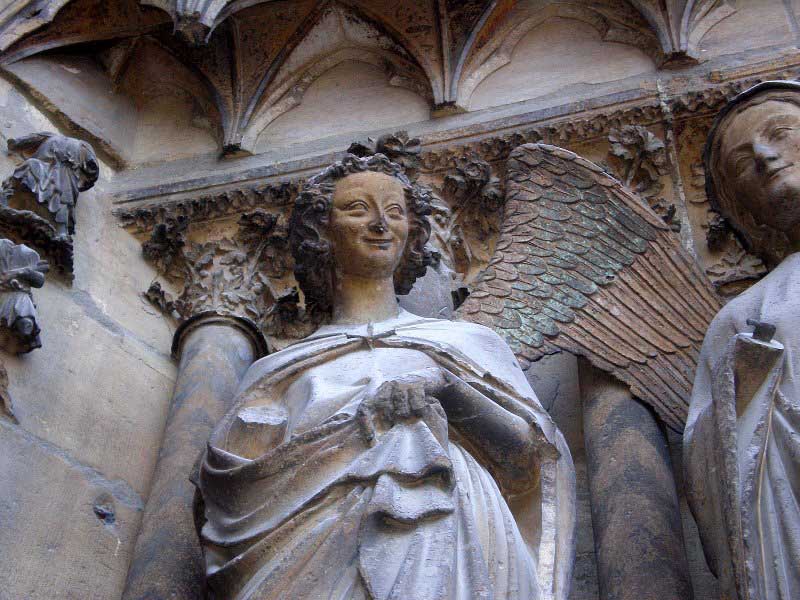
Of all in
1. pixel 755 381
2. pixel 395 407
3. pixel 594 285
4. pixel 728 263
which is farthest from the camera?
pixel 728 263

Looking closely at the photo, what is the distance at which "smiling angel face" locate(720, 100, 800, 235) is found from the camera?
4.26 m

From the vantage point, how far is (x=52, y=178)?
18.5 ft

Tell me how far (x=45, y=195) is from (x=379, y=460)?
279 centimetres

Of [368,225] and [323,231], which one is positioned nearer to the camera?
[368,225]

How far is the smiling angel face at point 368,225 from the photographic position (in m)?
4.45

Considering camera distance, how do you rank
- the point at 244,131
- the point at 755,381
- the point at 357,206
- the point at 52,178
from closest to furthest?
the point at 755,381 < the point at 357,206 < the point at 52,178 < the point at 244,131

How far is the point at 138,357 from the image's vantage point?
18.6 feet

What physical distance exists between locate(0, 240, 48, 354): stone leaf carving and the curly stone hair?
1.07m

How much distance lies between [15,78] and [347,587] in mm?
4017

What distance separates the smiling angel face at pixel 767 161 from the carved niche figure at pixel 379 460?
0.99m

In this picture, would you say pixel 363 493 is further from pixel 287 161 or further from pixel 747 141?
pixel 287 161

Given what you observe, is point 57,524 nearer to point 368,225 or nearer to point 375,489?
point 368,225

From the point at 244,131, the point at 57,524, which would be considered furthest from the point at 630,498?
the point at 244,131

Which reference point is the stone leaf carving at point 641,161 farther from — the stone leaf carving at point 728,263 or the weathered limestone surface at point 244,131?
the stone leaf carving at point 728,263
